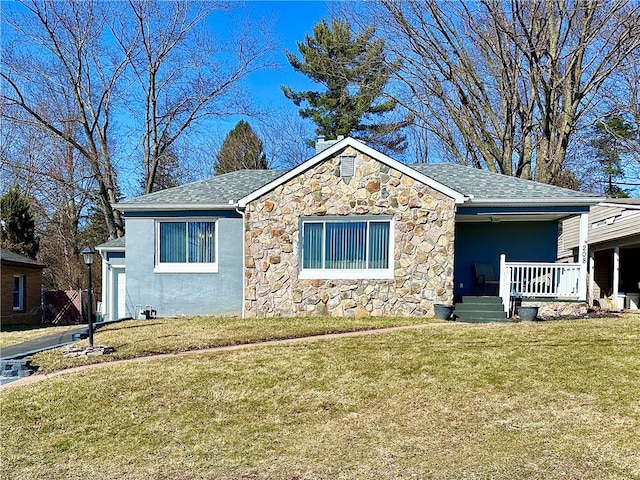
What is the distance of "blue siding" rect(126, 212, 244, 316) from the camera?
1374 cm

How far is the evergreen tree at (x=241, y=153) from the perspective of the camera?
30.7 metres

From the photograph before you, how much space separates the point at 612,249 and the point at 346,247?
13.4m

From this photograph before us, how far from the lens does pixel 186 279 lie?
13828 millimetres

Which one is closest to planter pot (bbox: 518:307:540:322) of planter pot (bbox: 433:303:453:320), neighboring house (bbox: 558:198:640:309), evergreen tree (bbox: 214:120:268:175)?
planter pot (bbox: 433:303:453:320)

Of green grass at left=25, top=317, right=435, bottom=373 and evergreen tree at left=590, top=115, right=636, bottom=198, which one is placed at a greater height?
evergreen tree at left=590, top=115, right=636, bottom=198

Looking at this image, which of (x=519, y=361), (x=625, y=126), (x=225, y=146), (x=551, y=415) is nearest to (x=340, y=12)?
(x=225, y=146)

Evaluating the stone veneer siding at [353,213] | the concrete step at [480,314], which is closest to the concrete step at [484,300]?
the concrete step at [480,314]

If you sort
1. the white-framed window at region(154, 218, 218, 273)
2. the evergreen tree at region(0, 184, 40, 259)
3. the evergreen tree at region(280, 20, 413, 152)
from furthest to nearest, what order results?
the evergreen tree at region(280, 20, 413, 152), the evergreen tree at region(0, 184, 40, 259), the white-framed window at region(154, 218, 218, 273)

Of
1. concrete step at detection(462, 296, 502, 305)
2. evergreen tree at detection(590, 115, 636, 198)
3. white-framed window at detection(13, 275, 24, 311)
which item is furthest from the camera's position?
evergreen tree at detection(590, 115, 636, 198)

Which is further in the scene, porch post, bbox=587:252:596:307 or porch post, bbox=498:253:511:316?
porch post, bbox=587:252:596:307

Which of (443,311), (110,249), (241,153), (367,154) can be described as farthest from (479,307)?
(241,153)

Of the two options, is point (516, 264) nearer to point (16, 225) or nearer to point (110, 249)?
point (110, 249)

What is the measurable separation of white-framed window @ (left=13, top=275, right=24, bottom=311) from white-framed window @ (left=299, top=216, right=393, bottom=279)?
613 inches

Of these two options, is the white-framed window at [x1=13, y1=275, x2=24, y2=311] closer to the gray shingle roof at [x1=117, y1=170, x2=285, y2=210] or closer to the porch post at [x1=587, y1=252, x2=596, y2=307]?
the gray shingle roof at [x1=117, y1=170, x2=285, y2=210]
